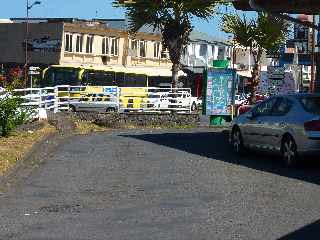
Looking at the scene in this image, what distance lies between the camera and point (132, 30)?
35.7m

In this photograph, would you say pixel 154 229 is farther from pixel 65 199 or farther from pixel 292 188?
pixel 292 188

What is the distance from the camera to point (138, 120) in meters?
25.5

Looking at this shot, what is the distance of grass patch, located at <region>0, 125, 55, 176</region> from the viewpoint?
12260mm

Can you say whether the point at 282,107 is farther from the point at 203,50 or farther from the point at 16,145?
the point at 203,50

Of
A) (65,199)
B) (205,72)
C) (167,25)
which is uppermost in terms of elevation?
(167,25)

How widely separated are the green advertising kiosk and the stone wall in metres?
1.27

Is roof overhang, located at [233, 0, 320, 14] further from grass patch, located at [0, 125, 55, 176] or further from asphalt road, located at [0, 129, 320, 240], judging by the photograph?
grass patch, located at [0, 125, 55, 176]

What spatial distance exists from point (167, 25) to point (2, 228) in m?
28.9

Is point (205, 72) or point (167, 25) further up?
point (167, 25)

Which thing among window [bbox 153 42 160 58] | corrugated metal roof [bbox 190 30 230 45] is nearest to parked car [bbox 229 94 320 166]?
window [bbox 153 42 160 58]

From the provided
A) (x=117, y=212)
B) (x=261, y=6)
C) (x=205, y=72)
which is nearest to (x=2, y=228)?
(x=117, y=212)

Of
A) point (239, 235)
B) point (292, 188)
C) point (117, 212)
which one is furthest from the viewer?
point (292, 188)

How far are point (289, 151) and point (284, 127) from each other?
0.48 m

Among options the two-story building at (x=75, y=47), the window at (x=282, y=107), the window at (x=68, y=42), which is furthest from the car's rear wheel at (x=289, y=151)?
the window at (x=68, y=42)
